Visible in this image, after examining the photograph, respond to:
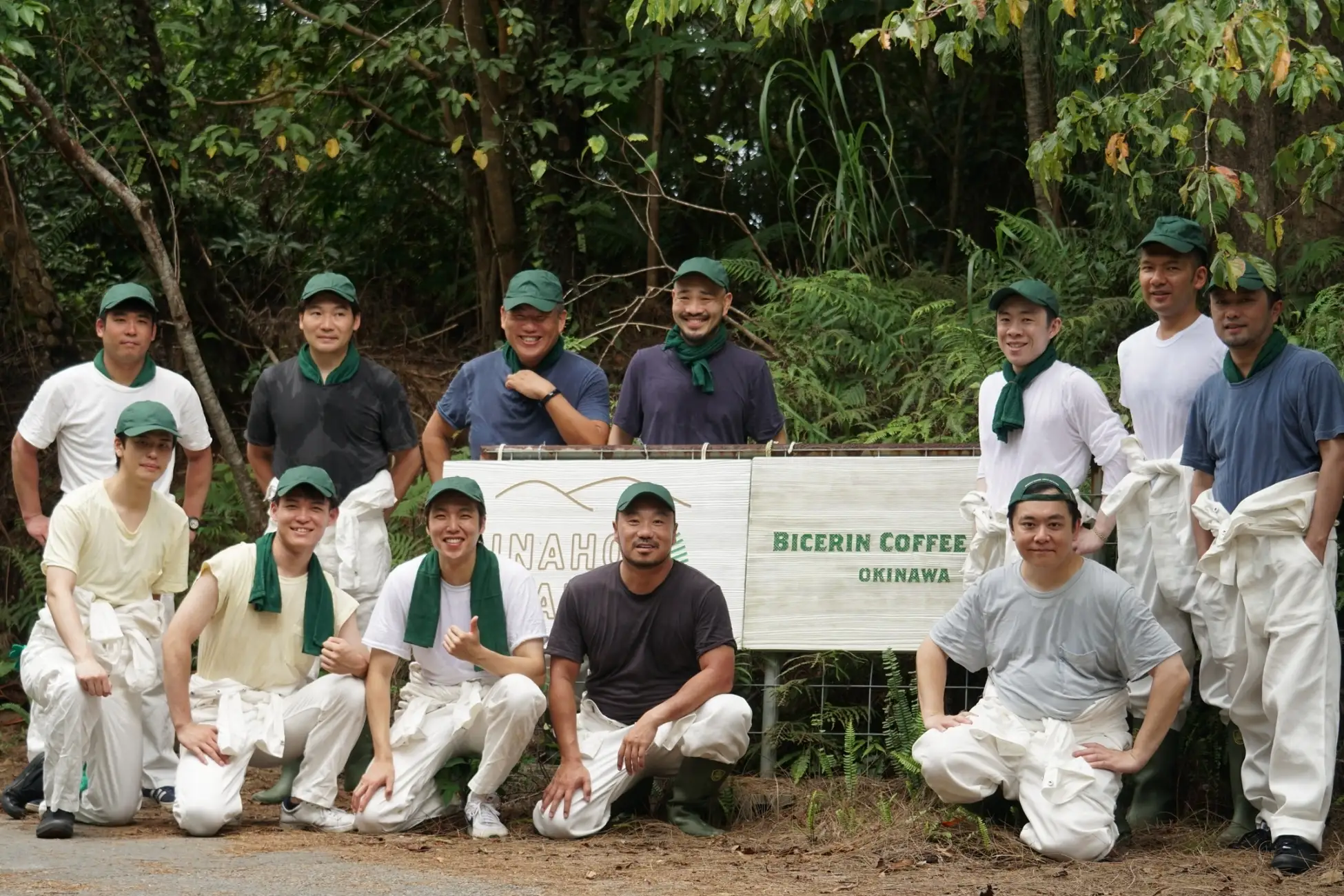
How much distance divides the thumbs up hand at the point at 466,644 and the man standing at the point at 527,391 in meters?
1.19

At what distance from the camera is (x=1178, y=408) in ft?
19.9

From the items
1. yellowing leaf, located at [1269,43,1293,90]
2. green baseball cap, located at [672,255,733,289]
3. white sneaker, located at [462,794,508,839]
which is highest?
yellowing leaf, located at [1269,43,1293,90]

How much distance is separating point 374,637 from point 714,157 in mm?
6402

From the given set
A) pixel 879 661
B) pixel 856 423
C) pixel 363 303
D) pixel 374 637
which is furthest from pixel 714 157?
pixel 374 637

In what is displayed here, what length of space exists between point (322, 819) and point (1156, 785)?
3.17m

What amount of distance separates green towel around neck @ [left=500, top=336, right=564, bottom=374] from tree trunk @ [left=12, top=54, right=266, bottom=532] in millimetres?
2820

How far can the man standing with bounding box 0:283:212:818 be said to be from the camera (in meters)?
6.88

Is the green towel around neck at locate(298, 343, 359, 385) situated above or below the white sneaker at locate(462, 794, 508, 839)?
above

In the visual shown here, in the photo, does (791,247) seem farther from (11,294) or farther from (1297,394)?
(1297,394)

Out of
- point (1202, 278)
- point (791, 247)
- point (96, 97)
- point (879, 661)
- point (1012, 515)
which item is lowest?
point (879, 661)

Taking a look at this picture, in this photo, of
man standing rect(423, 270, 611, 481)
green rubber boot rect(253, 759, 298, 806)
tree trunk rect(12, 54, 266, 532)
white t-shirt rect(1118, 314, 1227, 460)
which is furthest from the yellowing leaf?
tree trunk rect(12, 54, 266, 532)

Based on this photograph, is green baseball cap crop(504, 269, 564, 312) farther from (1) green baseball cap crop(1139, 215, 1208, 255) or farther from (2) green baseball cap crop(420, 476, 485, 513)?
(1) green baseball cap crop(1139, 215, 1208, 255)

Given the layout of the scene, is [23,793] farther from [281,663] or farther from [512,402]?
[512,402]

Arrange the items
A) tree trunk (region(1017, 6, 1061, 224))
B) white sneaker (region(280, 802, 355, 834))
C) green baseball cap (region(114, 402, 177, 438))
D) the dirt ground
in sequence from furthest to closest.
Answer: tree trunk (region(1017, 6, 1061, 224)), green baseball cap (region(114, 402, 177, 438)), white sneaker (region(280, 802, 355, 834)), the dirt ground
